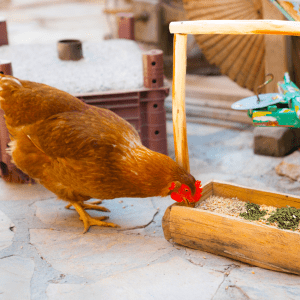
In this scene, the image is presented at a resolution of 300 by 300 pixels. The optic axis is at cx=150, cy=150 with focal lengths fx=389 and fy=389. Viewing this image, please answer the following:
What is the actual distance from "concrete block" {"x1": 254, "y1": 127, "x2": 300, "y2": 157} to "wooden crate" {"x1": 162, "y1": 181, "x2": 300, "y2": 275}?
52.7 inches

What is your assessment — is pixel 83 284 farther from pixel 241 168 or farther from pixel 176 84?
pixel 241 168

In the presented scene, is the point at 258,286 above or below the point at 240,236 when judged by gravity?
below

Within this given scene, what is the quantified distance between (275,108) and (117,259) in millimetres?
1335

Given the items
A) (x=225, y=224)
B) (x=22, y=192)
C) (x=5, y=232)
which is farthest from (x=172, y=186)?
(x=22, y=192)

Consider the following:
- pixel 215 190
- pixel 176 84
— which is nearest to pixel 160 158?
pixel 176 84

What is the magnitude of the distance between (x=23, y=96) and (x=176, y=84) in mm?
1069

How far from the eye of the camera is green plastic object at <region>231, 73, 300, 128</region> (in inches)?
86.9

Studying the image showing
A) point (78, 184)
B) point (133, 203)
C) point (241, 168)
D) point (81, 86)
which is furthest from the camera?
point (241, 168)

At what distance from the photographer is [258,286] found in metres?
2.12

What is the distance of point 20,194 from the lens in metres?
3.33

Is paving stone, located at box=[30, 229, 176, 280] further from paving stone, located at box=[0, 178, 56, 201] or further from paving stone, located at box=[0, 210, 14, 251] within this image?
paving stone, located at box=[0, 178, 56, 201]

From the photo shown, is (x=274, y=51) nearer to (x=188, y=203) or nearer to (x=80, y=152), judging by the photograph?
(x=188, y=203)

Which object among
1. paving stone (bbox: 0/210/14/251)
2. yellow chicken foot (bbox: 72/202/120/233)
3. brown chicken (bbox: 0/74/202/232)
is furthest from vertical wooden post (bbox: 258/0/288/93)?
paving stone (bbox: 0/210/14/251)

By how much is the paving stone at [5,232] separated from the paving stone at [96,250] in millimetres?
146
